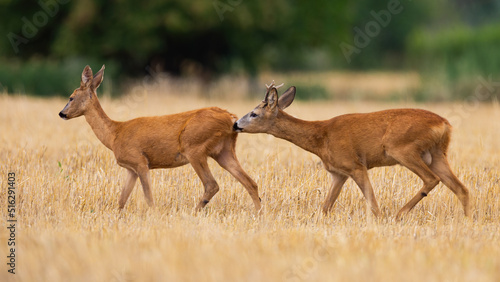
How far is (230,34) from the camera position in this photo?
102 ft

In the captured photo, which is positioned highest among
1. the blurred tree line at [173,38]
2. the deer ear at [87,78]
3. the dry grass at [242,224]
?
the blurred tree line at [173,38]

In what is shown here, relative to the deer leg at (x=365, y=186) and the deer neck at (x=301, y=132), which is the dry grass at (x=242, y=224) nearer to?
the deer leg at (x=365, y=186)

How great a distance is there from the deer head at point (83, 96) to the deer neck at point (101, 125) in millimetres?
78

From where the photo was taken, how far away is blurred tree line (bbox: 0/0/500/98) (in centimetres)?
2772

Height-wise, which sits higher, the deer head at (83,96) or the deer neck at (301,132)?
the deer head at (83,96)

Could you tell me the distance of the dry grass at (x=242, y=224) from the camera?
5.82m

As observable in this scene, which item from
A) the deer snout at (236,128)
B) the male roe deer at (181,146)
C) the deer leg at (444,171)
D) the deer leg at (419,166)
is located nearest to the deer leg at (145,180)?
the male roe deer at (181,146)

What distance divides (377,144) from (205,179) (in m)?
2.15

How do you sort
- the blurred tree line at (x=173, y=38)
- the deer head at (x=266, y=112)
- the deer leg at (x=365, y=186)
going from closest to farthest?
the deer leg at (x=365, y=186) → the deer head at (x=266, y=112) → the blurred tree line at (x=173, y=38)

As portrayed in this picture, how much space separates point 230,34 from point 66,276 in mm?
25912

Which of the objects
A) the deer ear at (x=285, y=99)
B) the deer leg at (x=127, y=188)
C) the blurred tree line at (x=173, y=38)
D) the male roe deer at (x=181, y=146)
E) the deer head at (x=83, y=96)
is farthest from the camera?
the blurred tree line at (x=173, y=38)

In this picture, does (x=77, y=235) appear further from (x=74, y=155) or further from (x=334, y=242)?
(x=74, y=155)

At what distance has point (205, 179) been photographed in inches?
364

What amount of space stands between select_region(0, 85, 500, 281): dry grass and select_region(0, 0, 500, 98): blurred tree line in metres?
14.2
